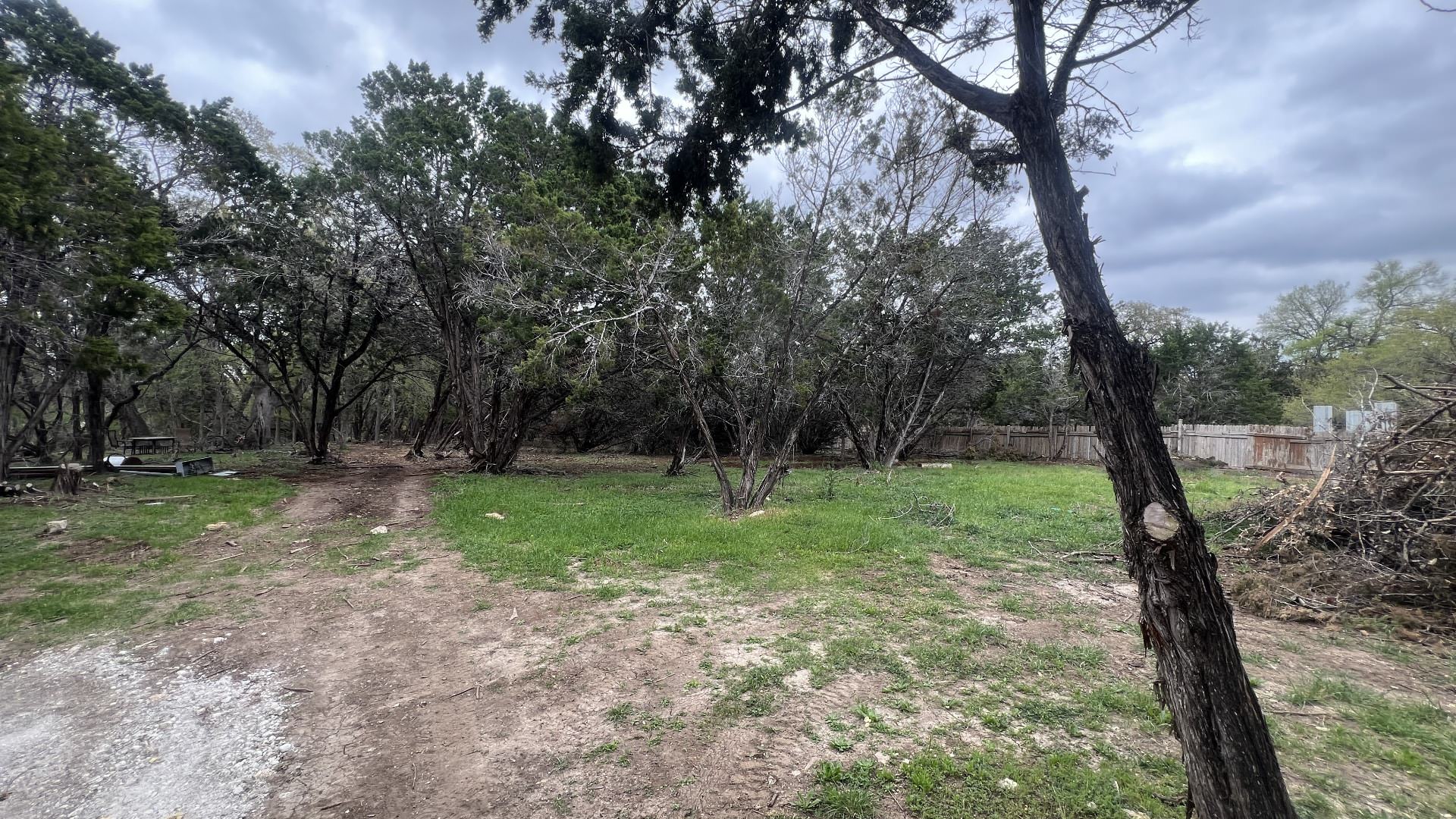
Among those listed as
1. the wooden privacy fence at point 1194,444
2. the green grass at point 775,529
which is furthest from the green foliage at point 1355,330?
the green grass at point 775,529

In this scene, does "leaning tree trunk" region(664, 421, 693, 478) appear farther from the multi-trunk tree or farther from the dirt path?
the multi-trunk tree

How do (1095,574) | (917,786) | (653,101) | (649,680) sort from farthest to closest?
1. (1095,574)
2. (653,101)
3. (649,680)
4. (917,786)

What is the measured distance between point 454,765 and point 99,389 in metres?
19.1

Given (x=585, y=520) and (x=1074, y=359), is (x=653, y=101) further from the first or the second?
(x=585, y=520)

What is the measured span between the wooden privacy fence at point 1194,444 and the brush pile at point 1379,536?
3957 mm

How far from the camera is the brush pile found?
458 centimetres

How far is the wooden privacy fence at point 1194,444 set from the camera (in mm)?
16031

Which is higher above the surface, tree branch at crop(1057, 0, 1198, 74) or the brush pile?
tree branch at crop(1057, 0, 1198, 74)

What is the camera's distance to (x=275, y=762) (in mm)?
2729

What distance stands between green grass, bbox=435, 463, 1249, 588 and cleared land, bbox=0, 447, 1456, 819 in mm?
78

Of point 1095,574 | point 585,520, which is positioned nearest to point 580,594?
point 585,520

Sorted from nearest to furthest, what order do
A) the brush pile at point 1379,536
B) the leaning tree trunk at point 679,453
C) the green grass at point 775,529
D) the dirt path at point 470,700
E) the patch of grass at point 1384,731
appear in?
the dirt path at point 470,700
the patch of grass at point 1384,731
the brush pile at point 1379,536
the green grass at point 775,529
the leaning tree trunk at point 679,453

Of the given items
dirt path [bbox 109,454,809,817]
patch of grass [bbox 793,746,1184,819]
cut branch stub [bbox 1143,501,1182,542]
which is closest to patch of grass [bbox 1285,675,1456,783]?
patch of grass [bbox 793,746,1184,819]

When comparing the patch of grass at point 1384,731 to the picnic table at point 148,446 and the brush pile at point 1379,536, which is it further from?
the picnic table at point 148,446
